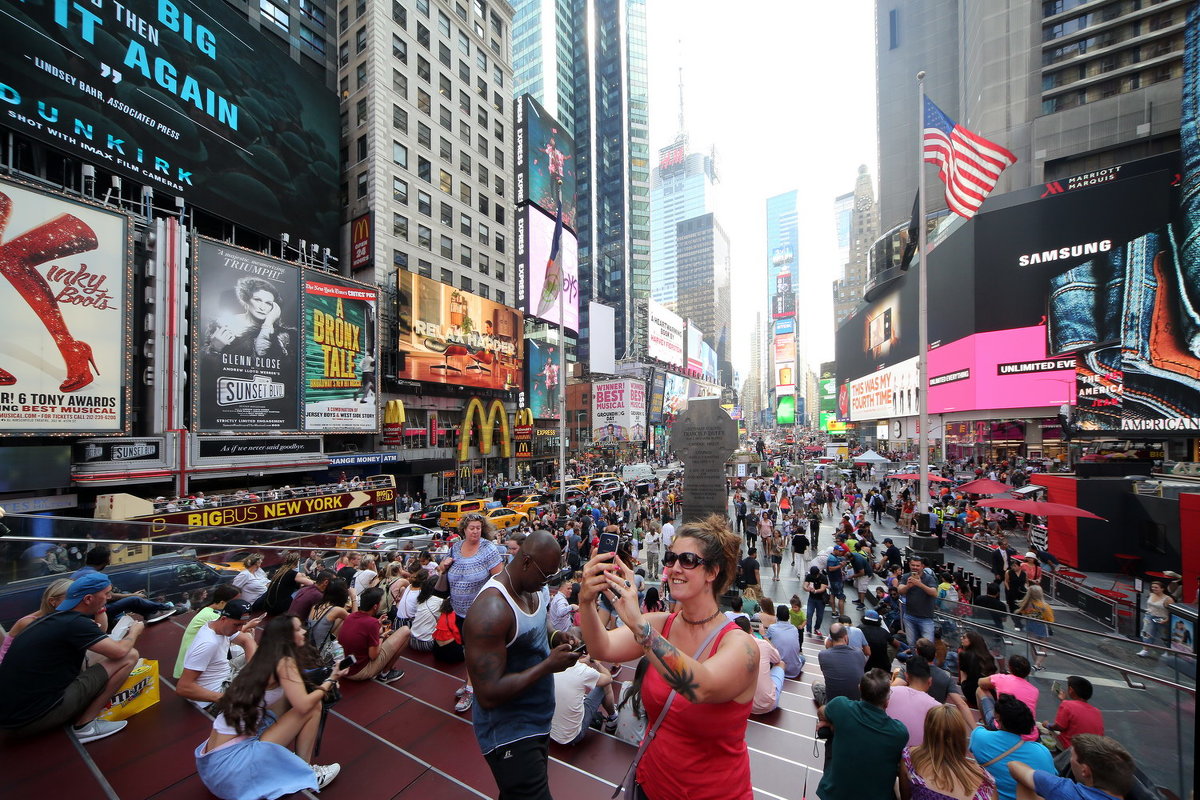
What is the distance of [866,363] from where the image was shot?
60469 millimetres

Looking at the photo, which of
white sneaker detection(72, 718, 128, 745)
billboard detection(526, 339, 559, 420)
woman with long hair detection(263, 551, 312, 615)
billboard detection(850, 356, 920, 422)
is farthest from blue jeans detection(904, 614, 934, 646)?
billboard detection(526, 339, 559, 420)

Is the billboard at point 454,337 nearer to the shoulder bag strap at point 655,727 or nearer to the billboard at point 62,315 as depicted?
the billboard at point 62,315

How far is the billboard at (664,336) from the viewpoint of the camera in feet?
235

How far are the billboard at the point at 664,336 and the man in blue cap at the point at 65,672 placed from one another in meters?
68.8

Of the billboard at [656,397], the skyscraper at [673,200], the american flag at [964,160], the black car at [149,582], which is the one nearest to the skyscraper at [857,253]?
the skyscraper at [673,200]

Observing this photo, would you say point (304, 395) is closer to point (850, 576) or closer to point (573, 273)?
point (573, 273)

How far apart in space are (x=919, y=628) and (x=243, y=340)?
2568cm

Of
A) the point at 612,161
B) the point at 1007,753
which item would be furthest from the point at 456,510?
the point at 612,161

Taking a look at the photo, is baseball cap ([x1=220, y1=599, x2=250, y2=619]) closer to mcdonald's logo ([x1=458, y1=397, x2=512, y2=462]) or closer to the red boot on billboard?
Result: the red boot on billboard

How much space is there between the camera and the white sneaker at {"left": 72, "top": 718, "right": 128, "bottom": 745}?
3.73 meters

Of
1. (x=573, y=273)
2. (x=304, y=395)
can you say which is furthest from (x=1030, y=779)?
(x=573, y=273)

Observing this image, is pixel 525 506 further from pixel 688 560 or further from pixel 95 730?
pixel 688 560

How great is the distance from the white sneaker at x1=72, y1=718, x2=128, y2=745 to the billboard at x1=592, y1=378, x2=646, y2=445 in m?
54.9

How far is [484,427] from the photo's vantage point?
35750 mm
